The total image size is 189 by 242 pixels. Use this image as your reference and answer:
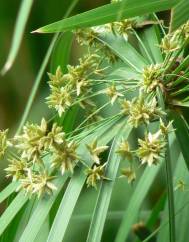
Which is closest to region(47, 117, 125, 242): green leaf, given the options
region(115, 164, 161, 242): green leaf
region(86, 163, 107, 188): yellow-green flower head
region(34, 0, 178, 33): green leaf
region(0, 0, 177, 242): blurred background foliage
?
region(86, 163, 107, 188): yellow-green flower head

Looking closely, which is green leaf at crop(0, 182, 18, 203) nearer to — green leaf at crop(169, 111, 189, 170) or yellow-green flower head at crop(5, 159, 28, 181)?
yellow-green flower head at crop(5, 159, 28, 181)

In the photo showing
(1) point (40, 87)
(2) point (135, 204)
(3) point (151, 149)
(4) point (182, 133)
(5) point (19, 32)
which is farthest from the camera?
(1) point (40, 87)

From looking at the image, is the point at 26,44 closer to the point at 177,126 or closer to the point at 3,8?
the point at 3,8

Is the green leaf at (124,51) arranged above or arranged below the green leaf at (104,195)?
above

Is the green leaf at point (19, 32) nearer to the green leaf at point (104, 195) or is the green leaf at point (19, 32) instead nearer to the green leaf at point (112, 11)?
the green leaf at point (112, 11)

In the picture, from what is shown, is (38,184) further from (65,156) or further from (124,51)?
(124,51)

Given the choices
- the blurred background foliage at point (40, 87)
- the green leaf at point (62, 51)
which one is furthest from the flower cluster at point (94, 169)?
the blurred background foliage at point (40, 87)

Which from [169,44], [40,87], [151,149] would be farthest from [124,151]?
[40,87]

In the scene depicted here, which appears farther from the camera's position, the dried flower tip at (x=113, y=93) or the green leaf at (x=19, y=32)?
the dried flower tip at (x=113, y=93)
